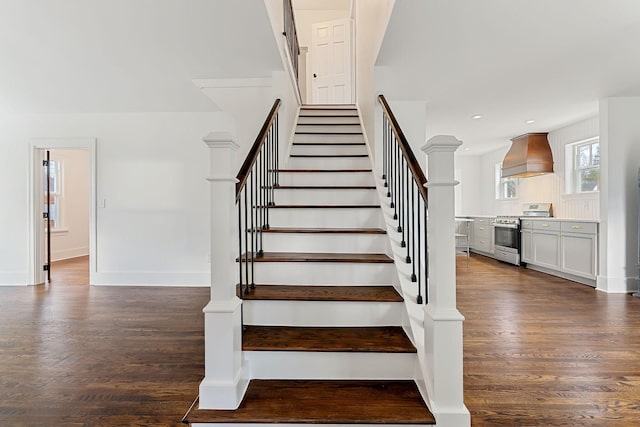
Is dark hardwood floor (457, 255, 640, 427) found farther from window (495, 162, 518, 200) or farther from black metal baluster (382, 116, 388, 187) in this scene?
window (495, 162, 518, 200)

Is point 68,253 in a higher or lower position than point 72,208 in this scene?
lower

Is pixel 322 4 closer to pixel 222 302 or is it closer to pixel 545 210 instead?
pixel 545 210

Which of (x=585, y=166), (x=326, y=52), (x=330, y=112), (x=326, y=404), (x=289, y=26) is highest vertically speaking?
(x=326, y=52)

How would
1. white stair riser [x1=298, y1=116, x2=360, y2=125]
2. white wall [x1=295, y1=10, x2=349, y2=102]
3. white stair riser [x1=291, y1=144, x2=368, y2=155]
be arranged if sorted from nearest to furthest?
1. white stair riser [x1=291, y1=144, x2=368, y2=155]
2. white stair riser [x1=298, y1=116, x2=360, y2=125]
3. white wall [x1=295, y1=10, x2=349, y2=102]

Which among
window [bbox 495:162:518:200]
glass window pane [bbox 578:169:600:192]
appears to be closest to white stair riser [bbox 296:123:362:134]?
glass window pane [bbox 578:169:600:192]

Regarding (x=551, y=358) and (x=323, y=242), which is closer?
(x=551, y=358)

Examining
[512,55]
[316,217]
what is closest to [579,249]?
[512,55]

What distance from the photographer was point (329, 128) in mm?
4531

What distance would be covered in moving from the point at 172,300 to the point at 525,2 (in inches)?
161

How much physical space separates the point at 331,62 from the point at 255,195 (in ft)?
15.8

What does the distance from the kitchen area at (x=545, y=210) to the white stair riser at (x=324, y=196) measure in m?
3.27

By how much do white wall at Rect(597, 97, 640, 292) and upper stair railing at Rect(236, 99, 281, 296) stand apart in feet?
13.2

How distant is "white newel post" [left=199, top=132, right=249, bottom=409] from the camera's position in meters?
1.54

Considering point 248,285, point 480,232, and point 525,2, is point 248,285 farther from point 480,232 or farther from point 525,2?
point 480,232
